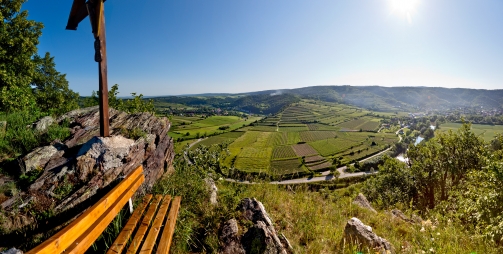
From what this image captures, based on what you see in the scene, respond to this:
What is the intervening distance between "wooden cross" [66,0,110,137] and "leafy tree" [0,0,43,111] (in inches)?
320

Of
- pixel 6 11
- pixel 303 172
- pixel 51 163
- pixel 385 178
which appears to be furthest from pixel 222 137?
pixel 51 163

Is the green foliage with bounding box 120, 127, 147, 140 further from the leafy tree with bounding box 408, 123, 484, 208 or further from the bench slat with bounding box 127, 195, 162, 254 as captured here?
the leafy tree with bounding box 408, 123, 484, 208

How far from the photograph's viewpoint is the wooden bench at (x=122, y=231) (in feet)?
6.83

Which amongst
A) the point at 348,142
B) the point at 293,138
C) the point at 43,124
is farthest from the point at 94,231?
the point at 348,142

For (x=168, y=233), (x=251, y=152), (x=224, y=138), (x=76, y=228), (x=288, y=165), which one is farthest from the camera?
(x=224, y=138)

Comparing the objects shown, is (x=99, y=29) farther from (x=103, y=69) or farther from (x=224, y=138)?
(x=224, y=138)

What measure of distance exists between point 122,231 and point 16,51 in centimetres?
1478

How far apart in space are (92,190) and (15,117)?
4599 mm

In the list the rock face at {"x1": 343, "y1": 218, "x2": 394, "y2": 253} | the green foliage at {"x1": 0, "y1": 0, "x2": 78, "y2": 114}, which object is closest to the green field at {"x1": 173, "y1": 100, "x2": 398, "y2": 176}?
the green foliage at {"x1": 0, "y1": 0, "x2": 78, "y2": 114}

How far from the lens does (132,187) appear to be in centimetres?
401

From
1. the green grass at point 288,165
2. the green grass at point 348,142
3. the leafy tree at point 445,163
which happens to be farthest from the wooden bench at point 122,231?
the green grass at point 348,142

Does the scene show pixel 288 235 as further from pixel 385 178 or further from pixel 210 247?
pixel 385 178

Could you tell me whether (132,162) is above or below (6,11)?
below

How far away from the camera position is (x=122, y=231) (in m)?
3.29
